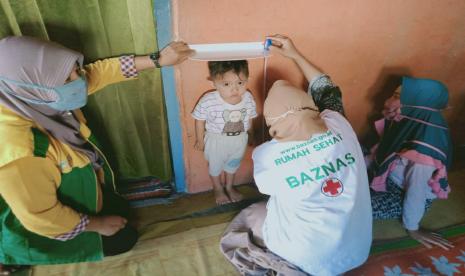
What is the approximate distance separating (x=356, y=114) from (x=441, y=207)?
0.87m

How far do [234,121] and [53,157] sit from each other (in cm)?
87

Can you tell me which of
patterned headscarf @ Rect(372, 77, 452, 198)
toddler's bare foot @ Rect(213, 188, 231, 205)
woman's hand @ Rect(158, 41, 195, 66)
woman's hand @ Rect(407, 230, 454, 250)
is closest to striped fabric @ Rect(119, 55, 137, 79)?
woman's hand @ Rect(158, 41, 195, 66)

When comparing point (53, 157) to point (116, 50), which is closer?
point (53, 157)

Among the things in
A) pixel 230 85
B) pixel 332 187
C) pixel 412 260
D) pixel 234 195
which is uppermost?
pixel 230 85

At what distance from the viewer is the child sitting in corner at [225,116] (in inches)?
61.6

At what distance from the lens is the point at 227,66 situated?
154 cm

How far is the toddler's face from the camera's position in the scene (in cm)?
156

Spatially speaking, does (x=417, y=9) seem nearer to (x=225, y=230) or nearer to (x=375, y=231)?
(x=375, y=231)

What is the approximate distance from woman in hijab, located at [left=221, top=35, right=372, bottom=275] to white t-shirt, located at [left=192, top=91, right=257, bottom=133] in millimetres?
307

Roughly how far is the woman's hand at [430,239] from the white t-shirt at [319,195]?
709 millimetres

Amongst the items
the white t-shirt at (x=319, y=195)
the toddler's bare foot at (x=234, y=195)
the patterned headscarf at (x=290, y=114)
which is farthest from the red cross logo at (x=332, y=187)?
the toddler's bare foot at (x=234, y=195)

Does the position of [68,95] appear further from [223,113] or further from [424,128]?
[424,128]

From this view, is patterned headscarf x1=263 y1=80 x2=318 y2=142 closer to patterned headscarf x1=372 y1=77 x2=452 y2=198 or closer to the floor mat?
patterned headscarf x1=372 y1=77 x2=452 y2=198

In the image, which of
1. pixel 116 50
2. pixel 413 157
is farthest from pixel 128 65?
pixel 413 157
